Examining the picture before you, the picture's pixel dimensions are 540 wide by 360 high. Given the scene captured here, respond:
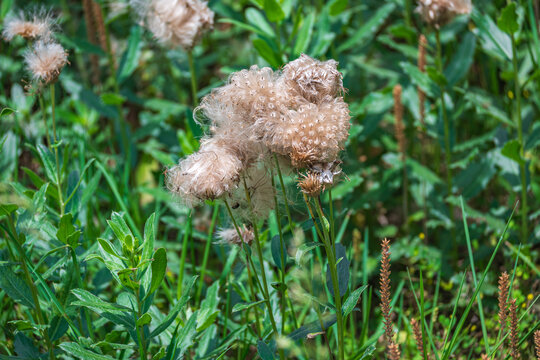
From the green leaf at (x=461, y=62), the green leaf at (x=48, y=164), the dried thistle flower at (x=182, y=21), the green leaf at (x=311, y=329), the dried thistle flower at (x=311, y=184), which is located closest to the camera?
the dried thistle flower at (x=311, y=184)

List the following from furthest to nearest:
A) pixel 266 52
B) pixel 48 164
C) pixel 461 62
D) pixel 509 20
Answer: pixel 461 62 < pixel 266 52 < pixel 509 20 < pixel 48 164

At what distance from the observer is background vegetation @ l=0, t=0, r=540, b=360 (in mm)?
1597

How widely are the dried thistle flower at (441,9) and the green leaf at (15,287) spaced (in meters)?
1.73

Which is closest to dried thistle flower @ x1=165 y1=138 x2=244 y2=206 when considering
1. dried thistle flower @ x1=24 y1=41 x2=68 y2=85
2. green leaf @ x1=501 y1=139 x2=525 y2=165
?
dried thistle flower @ x1=24 y1=41 x2=68 y2=85

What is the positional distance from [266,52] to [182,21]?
398 mm

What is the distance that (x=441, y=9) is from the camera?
86.2 inches

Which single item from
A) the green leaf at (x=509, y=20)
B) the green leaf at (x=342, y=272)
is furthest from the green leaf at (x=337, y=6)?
the green leaf at (x=342, y=272)

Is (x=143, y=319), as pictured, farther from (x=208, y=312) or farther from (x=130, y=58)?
(x=130, y=58)

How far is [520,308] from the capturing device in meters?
2.10

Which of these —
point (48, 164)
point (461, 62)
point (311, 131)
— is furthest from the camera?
point (461, 62)

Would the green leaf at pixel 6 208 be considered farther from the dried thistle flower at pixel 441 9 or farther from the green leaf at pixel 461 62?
the green leaf at pixel 461 62

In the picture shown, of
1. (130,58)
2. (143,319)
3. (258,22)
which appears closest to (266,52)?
(258,22)

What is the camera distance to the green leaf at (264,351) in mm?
1462

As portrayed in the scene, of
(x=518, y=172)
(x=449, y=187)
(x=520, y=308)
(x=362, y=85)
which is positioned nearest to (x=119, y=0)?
(x=362, y=85)
